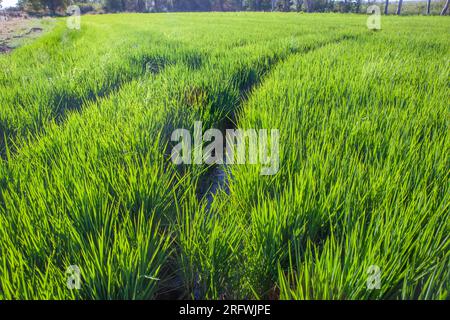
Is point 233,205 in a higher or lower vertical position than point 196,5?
lower

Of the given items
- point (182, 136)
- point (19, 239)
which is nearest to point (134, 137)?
point (182, 136)

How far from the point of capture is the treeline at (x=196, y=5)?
32.2 m

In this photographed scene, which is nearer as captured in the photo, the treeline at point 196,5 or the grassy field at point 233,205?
the grassy field at point 233,205

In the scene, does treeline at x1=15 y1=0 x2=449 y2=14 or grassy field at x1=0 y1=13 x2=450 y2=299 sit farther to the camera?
treeline at x1=15 y1=0 x2=449 y2=14

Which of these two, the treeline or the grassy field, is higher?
the treeline

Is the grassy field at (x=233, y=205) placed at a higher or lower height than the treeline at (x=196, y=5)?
lower

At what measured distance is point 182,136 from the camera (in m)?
1.58

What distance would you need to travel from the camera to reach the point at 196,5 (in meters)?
40.6

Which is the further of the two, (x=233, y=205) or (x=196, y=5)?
(x=196, y=5)

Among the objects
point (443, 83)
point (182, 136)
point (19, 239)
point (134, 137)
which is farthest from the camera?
point (443, 83)

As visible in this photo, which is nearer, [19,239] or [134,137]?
[19,239]

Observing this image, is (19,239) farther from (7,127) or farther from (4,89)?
(4,89)

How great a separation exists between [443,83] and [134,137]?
2.59 meters

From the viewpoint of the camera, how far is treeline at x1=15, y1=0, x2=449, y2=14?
32188 millimetres
